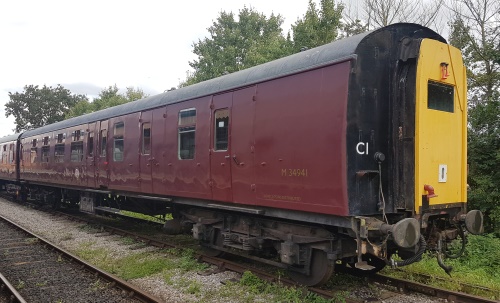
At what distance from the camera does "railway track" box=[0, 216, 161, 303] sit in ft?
20.4

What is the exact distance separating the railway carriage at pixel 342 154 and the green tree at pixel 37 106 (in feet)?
192

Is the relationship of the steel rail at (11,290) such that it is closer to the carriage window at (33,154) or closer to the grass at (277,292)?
the grass at (277,292)

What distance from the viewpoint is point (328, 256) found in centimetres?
548

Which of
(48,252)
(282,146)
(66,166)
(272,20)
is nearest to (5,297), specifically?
(48,252)

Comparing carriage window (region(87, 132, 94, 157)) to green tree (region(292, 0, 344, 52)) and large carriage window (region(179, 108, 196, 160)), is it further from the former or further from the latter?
green tree (region(292, 0, 344, 52))

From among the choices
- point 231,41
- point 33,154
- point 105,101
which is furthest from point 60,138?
point 105,101

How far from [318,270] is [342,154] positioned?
1869 millimetres

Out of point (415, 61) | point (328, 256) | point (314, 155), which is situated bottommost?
point (328, 256)

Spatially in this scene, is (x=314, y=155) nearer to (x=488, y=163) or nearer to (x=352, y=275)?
(x=352, y=275)

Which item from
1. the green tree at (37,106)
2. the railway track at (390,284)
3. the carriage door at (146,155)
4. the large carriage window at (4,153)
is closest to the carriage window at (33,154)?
the large carriage window at (4,153)

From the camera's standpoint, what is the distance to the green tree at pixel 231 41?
1201 inches

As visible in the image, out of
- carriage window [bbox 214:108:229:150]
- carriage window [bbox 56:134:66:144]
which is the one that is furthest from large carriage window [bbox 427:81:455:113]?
carriage window [bbox 56:134:66:144]

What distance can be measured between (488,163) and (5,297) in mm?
11473

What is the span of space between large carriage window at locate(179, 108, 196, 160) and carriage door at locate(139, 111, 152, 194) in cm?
121
